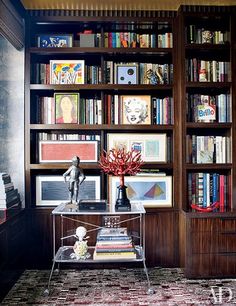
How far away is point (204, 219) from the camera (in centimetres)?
296

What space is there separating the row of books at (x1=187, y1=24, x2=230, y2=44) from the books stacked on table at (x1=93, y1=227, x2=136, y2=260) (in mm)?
1924

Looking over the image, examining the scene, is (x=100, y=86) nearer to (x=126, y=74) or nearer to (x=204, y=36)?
(x=126, y=74)

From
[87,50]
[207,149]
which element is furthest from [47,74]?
[207,149]

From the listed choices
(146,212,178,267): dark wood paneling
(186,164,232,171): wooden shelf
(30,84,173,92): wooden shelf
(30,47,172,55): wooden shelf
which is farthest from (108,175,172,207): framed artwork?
(30,47,172,55): wooden shelf

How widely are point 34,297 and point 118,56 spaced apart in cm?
226

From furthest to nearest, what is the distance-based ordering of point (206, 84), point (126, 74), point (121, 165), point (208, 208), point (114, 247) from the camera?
point (126, 74)
point (206, 84)
point (208, 208)
point (121, 165)
point (114, 247)

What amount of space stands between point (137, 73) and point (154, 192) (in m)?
1.15

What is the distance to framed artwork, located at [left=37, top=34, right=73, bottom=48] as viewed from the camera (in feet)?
10.8

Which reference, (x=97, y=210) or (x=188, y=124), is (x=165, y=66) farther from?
(x=97, y=210)

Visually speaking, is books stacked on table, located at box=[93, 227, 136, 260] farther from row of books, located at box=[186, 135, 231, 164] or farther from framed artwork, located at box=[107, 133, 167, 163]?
row of books, located at box=[186, 135, 231, 164]

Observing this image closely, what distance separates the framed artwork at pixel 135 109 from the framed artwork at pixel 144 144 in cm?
14

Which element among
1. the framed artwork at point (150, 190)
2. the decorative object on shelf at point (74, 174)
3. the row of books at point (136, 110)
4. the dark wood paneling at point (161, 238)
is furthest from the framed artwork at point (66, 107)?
the dark wood paneling at point (161, 238)

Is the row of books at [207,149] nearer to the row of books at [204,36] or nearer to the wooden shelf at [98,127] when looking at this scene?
the wooden shelf at [98,127]

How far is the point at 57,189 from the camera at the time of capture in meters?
3.27
